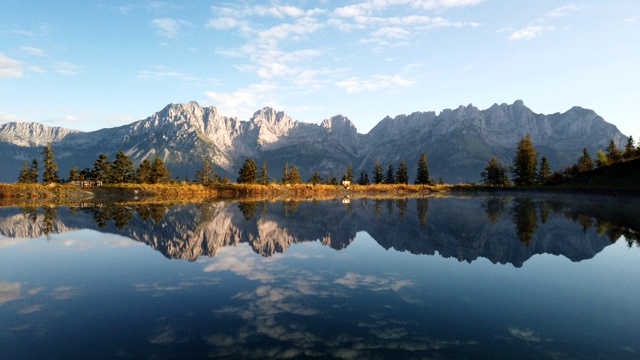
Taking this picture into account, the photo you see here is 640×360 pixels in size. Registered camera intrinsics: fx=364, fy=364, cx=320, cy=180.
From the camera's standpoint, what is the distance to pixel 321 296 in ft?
45.4

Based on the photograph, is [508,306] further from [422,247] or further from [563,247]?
[563,247]

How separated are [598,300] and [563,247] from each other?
11.6m

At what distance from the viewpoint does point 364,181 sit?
163 metres

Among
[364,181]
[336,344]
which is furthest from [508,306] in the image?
[364,181]

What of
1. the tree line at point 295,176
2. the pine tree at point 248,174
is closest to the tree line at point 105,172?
the pine tree at point 248,174

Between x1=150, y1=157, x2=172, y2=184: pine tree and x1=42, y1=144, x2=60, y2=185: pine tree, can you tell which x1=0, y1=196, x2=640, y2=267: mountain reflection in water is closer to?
x1=150, y1=157, x2=172, y2=184: pine tree

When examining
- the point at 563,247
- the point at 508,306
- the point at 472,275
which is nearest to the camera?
the point at 508,306

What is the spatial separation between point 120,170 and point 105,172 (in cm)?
425

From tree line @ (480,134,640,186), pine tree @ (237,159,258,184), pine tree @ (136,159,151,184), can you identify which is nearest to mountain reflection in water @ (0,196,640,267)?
pine tree @ (136,159,151,184)

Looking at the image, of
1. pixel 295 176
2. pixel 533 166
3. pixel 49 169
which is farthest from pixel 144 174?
pixel 533 166

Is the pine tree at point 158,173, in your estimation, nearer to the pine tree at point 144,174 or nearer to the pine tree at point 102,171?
the pine tree at point 144,174

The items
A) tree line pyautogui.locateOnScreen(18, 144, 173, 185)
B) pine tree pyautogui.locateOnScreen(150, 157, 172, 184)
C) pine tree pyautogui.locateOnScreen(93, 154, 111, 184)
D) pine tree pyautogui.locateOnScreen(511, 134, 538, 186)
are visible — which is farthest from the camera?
pine tree pyautogui.locateOnScreen(511, 134, 538, 186)

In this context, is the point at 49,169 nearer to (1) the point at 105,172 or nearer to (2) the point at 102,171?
(2) the point at 102,171

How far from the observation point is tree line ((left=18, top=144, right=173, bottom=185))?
112750mm
